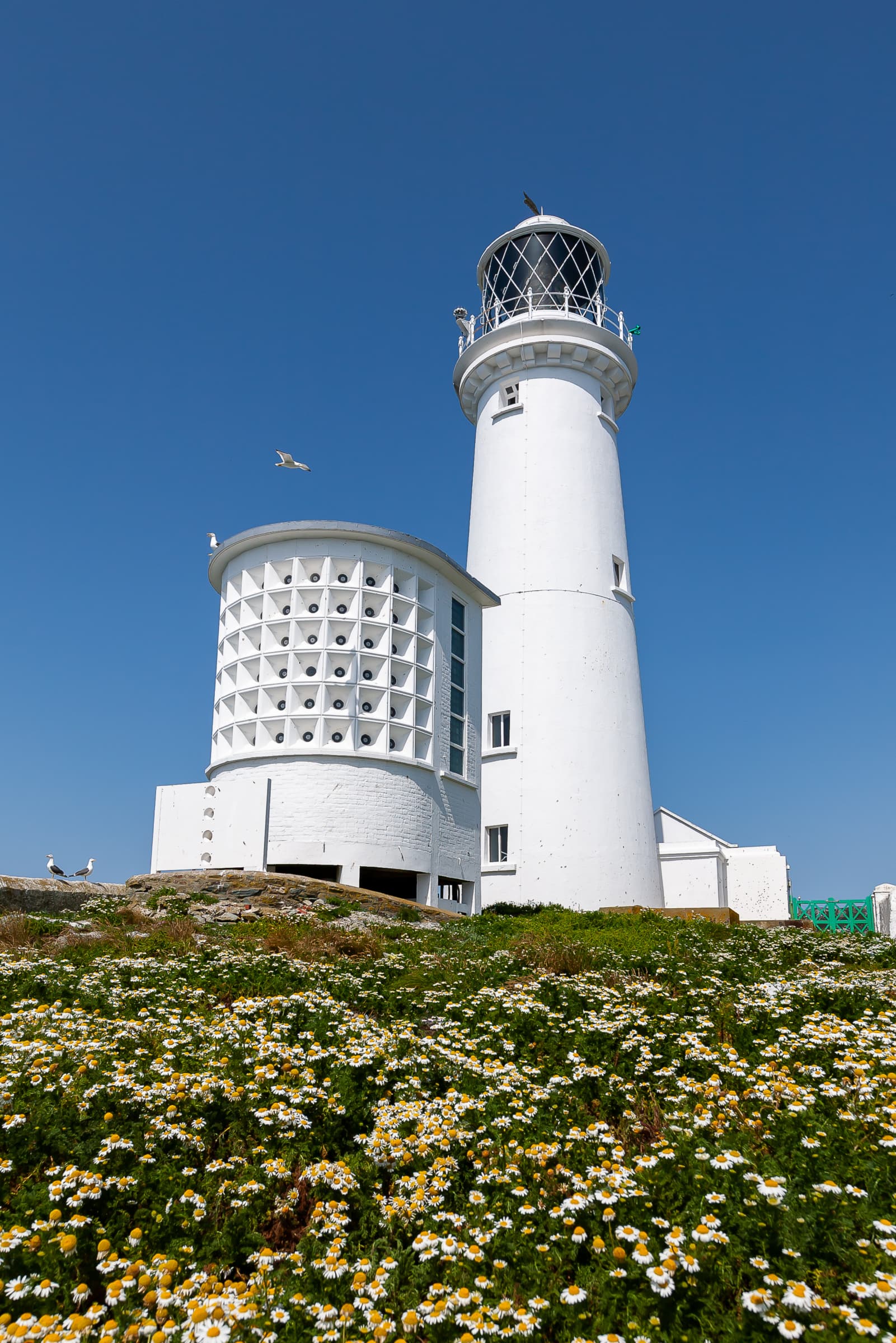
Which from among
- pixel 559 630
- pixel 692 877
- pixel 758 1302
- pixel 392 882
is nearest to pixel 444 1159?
pixel 758 1302

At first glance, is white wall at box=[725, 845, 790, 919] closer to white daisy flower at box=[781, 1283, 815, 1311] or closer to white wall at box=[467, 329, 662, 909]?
white wall at box=[467, 329, 662, 909]

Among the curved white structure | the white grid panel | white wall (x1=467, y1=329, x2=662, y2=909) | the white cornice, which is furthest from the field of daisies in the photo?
the white cornice

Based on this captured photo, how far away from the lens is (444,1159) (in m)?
5.66

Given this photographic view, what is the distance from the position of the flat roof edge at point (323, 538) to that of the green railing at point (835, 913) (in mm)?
17381

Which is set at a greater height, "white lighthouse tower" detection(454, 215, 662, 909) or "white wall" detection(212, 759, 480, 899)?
"white lighthouse tower" detection(454, 215, 662, 909)

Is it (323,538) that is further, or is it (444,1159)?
(323,538)

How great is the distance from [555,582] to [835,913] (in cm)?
1443

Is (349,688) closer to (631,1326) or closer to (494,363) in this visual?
(494,363)

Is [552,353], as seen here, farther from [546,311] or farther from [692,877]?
[692,877]

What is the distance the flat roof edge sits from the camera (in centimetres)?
2216

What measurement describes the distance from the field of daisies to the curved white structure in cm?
1088

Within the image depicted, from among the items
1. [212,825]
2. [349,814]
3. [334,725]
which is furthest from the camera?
[334,725]

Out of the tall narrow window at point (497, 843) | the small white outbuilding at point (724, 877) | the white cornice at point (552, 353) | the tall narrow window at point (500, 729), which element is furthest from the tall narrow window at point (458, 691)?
the white cornice at point (552, 353)

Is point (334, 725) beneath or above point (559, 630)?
beneath
